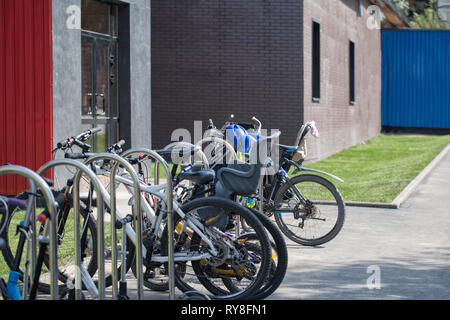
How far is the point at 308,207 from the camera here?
777 cm

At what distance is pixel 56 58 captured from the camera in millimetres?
10211

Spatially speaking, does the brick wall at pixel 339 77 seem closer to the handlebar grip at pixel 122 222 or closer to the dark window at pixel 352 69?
the dark window at pixel 352 69

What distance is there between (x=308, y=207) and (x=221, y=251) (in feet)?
8.46

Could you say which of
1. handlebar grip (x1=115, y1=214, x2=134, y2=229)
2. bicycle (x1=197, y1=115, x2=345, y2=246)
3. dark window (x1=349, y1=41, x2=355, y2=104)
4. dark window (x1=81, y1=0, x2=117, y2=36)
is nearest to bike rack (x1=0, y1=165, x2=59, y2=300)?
handlebar grip (x1=115, y1=214, x2=134, y2=229)

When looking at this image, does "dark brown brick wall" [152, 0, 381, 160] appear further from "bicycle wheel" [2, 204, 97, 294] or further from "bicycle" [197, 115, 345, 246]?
"bicycle wheel" [2, 204, 97, 294]

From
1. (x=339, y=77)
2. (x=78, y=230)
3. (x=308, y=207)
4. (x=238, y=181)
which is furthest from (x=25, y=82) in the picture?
(x=339, y=77)

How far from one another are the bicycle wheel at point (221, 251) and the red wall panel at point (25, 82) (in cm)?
512

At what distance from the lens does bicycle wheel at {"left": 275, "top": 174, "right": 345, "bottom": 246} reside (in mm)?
7758

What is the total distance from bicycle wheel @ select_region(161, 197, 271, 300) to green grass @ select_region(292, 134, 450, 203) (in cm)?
604

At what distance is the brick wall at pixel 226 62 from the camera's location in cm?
1703

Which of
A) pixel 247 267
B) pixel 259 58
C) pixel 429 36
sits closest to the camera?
pixel 247 267
